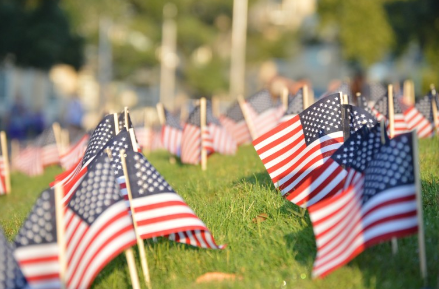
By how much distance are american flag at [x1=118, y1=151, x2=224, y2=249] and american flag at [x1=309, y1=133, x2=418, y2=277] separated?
1154 mm

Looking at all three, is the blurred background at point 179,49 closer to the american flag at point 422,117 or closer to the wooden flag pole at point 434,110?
the american flag at point 422,117

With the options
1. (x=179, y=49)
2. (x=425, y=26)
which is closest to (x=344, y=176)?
(x=425, y=26)

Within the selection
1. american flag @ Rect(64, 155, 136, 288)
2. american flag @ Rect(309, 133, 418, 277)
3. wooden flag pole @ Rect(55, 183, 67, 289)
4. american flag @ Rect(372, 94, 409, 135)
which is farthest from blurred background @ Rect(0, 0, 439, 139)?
american flag @ Rect(309, 133, 418, 277)

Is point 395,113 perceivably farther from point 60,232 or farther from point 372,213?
point 60,232

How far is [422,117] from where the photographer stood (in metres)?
13.2

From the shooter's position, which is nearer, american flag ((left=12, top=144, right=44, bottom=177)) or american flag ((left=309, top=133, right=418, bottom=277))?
american flag ((left=309, top=133, right=418, bottom=277))

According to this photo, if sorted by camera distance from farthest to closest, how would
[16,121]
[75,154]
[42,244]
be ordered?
1. [16,121]
2. [75,154]
3. [42,244]

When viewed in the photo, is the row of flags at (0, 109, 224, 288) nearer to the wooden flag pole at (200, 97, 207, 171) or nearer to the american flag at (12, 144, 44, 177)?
the wooden flag pole at (200, 97, 207, 171)

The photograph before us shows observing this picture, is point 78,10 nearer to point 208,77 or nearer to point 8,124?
point 8,124

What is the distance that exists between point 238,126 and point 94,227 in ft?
30.6

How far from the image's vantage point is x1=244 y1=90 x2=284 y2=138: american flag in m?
14.4

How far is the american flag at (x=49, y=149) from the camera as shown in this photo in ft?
55.0

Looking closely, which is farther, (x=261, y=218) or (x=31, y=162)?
(x=31, y=162)

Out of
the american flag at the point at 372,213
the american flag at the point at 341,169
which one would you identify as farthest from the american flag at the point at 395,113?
the american flag at the point at 372,213
